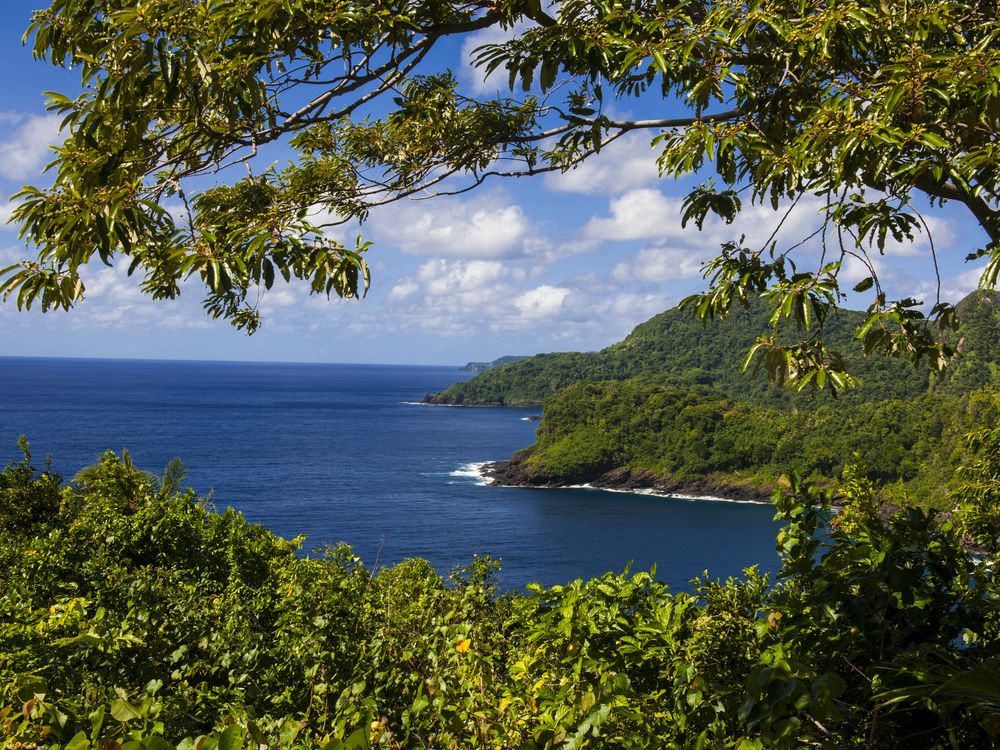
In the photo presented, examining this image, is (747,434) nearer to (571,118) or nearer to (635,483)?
(635,483)

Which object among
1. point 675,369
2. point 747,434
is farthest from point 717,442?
point 675,369

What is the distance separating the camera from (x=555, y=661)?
325 centimetres

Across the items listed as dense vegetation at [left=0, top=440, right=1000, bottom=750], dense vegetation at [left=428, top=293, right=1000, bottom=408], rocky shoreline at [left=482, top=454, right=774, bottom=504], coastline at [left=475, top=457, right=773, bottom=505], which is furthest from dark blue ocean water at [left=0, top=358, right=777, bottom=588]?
dense vegetation at [left=428, top=293, right=1000, bottom=408]

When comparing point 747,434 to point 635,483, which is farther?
point 747,434

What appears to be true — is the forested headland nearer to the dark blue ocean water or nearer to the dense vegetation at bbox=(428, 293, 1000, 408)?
the dense vegetation at bbox=(428, 293, 1000, 408)

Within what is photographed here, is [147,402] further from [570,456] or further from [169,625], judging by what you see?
[169,625]

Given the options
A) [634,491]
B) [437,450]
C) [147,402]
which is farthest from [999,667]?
[147,402]

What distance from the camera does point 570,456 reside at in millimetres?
71188

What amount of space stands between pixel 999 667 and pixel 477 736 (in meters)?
1.71

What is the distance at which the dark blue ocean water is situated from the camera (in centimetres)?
4459

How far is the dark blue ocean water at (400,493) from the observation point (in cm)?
4459

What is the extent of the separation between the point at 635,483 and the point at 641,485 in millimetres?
554

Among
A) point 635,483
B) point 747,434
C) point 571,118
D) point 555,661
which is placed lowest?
point 635,483

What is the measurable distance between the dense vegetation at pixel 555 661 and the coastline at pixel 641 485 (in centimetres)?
6163
